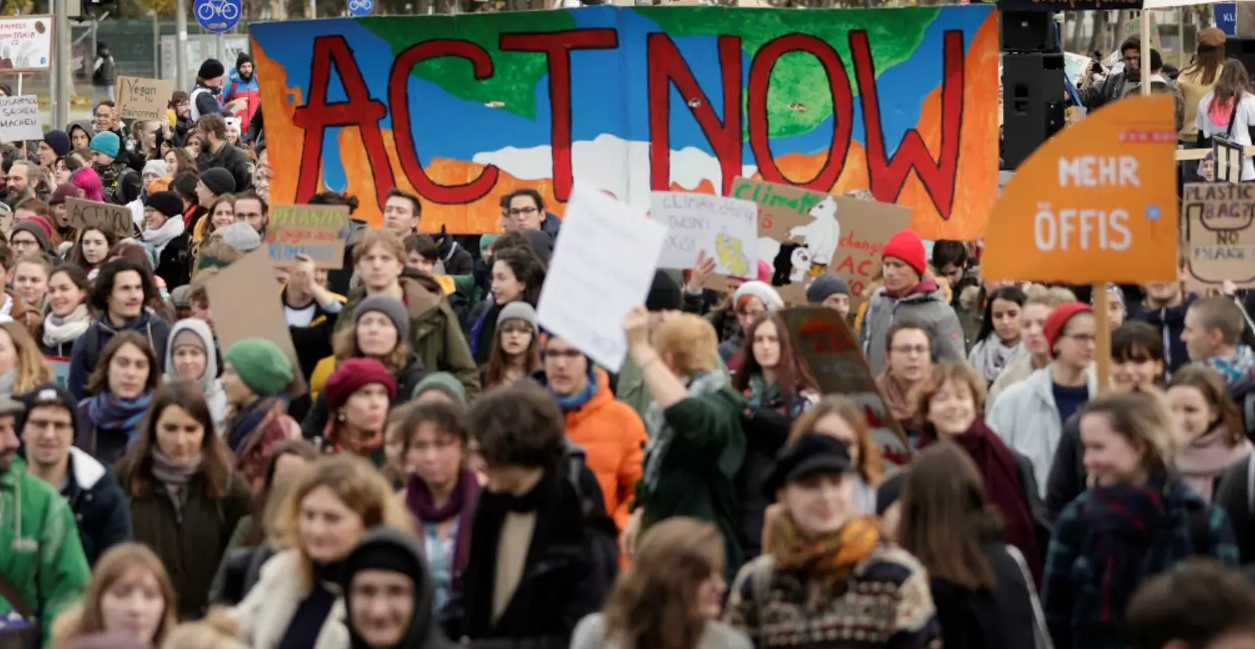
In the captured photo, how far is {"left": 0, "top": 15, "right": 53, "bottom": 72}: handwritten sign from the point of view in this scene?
26.4 m

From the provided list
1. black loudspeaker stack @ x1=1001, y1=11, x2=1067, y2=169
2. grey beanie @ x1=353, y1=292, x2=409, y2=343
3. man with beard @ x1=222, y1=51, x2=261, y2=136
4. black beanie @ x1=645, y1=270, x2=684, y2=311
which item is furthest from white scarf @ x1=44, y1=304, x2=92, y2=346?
man with beard @ x1=222, y1=51, x2=261, y2=136

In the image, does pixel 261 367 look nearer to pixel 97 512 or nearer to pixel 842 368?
pixel 97 512

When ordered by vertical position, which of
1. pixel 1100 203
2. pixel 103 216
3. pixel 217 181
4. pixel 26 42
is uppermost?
pixel 26 42

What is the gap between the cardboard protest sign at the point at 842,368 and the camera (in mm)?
7832

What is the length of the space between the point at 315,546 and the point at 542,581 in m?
0.59

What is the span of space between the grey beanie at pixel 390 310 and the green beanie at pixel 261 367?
1.63 ft

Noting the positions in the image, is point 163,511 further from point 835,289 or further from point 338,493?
point 835,289

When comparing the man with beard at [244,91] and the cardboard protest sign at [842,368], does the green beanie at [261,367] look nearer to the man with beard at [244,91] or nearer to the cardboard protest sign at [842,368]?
the cardboard protest sign at [842,368]

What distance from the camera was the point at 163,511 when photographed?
26.0 ft

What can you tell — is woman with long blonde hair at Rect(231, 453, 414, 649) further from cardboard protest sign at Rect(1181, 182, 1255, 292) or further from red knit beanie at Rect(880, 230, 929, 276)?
cardboard protest sign at Rect(1181, 182, 1255, 292)

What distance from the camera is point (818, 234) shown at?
38.2ft

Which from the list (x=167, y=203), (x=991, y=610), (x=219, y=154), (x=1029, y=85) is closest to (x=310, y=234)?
(x=167, y=203)

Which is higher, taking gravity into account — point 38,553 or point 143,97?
point 143,97

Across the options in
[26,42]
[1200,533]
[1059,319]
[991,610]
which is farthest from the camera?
[26,42]
